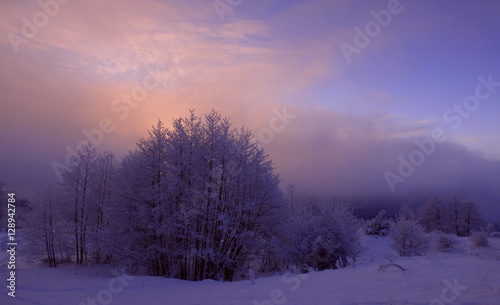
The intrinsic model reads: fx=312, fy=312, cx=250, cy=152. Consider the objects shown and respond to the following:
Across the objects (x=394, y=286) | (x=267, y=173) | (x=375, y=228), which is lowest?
(x=375, y=228)

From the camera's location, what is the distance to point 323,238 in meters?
16.5

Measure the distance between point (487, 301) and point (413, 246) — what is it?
16279 mm

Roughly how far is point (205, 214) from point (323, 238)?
6551 mm

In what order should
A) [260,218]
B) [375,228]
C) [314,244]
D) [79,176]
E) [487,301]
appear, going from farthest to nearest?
[375,228] < [79,176] < [260,218] < [314,244] < [487,301]

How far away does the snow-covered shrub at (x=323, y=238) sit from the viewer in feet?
52.9

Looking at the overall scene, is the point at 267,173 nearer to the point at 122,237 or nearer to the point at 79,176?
the point at 122,237

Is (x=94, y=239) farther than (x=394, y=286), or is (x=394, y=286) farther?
(x=94, y=239)

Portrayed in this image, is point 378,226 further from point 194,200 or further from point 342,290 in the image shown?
point 342,290

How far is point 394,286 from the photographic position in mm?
6508

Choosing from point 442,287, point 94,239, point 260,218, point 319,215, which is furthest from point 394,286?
point 94,239

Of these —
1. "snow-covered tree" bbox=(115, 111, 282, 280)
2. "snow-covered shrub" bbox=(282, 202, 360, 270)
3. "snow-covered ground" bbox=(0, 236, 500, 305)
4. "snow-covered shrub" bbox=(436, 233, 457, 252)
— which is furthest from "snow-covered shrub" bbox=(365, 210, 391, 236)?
"snow-covered ground" bbox=(0, 236, 500, 305)

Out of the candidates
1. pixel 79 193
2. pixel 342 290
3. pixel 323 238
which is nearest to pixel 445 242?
pixel 323 238

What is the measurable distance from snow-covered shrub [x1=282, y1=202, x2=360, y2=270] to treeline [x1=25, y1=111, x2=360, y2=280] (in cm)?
5

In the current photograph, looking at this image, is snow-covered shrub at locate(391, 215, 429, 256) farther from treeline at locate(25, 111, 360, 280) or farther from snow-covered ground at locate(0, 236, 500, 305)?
snow-covered ground at locate(0, 236, 500, 305)
